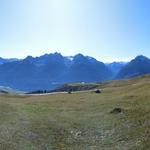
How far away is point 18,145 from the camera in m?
33.5

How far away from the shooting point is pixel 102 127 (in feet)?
146

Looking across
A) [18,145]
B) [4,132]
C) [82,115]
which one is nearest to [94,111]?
[82,115]

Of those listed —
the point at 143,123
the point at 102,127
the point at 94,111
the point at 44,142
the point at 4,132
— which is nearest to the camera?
the point at 44,142

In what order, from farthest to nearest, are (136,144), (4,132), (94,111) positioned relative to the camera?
(94,111), (4,132), (136,144)

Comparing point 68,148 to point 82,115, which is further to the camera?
point 82,115

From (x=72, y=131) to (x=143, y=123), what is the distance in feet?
25.5

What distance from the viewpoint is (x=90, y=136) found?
39.7m

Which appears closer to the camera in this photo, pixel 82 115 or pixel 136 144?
pixel 136 144

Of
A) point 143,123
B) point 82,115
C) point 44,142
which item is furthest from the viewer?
point 82,115

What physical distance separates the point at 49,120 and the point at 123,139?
16.3m

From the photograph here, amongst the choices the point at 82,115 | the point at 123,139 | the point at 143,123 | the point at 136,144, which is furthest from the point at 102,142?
the point at 82,115

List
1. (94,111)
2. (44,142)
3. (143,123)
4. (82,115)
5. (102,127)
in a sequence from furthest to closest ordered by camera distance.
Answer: (94,111), (82,115), (102,127), (143,123), (44,142)

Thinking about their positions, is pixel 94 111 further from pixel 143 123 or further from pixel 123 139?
pixel 123 139

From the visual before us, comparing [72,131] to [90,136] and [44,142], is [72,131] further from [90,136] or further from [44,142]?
[44,142]
